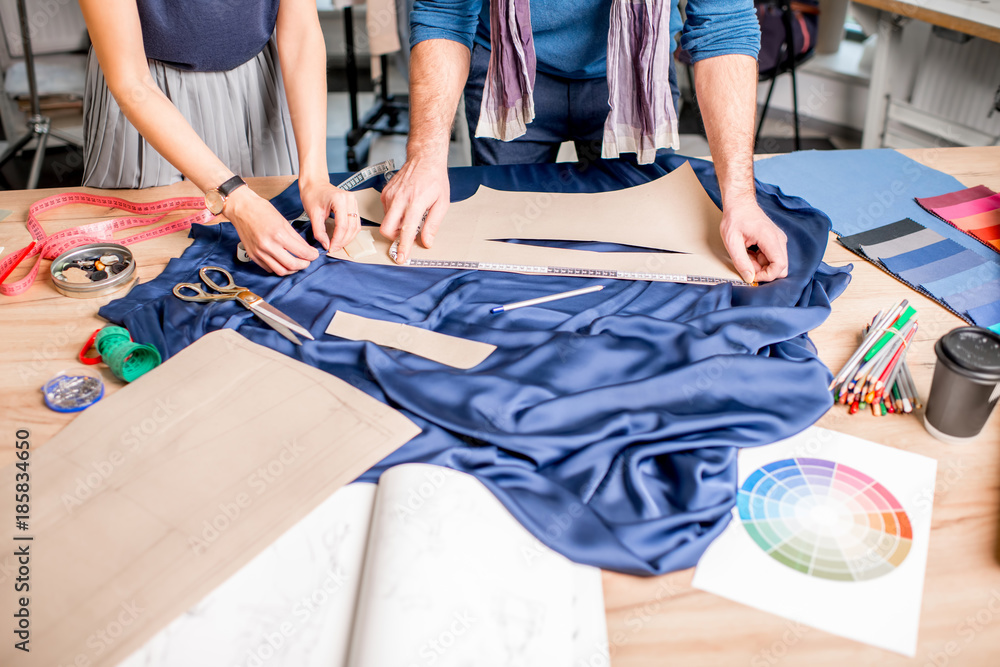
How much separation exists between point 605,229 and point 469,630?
86 centimetres

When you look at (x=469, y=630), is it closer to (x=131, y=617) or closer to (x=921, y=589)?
(x=131, y=617)

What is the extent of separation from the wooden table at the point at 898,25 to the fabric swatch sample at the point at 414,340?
2418 millimetres

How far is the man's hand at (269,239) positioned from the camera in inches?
48.2

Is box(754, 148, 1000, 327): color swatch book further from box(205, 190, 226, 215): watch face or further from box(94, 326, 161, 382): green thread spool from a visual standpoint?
box(94, 326, 161, 382): green thread spool

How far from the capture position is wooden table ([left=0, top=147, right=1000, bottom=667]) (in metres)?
0.70

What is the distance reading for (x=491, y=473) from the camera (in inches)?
33.6

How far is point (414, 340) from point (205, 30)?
93 centimetres

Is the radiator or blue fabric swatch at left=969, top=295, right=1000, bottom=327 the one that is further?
the radiator

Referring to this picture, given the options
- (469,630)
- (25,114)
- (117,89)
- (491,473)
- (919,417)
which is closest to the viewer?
(469,630)

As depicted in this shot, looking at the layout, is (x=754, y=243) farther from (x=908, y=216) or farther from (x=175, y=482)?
(x=175, y=482)

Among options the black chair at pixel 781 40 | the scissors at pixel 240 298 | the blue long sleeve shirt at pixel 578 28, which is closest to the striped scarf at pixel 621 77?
the blue long sleeve shirt at pixel 578 28

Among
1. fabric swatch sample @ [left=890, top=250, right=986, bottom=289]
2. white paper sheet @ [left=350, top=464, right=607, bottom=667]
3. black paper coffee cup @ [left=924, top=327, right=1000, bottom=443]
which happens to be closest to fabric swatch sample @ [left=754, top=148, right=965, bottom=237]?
fabric swatch sample @ [left=890, top=250, right=986, bottom=289]

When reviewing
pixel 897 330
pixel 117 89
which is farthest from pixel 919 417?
pixel 117 89

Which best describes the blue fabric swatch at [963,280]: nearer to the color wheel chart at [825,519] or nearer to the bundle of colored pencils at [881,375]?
the bundle of colored pencils at [881,375]
